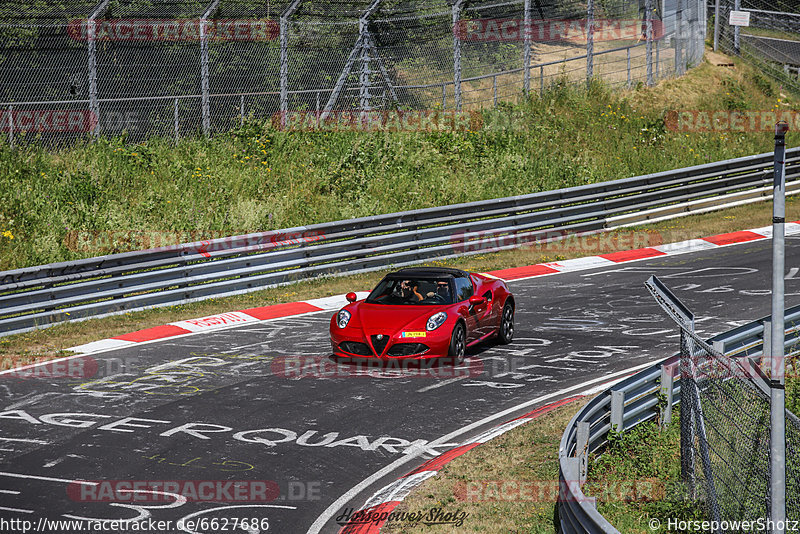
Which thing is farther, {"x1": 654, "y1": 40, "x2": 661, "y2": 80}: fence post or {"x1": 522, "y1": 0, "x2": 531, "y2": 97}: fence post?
{"x1": 654, "y1": 40, "x2": 661, "y2": 80}: fence post

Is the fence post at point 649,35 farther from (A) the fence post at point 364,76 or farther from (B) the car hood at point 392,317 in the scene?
(B) the car hood at point 392,317

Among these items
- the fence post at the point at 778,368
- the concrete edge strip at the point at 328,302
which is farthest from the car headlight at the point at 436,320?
the fence post at the point at 778,368

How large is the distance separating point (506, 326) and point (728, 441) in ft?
24.3

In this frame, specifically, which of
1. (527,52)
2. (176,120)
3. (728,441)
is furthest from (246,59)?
(728,441)

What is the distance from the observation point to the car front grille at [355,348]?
1320cm

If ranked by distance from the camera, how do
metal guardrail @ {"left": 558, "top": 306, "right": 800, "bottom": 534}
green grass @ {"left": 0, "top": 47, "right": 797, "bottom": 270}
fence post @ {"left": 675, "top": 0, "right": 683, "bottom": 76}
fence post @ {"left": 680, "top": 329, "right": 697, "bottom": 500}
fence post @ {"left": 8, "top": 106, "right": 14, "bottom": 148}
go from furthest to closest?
1. fence post @ {"left": 675, "top": 0, "right": 683, "bottom": 76}
2. fence post @ {"left": 8, "top": 106, "right": 14, "bottom": 148}
3. green grass @ {"left": 0, "top": 47, "right": 797, "bottom": 270}
4. fence post @ {"left": 680, "top": 329, "right": 697, "bottom": 500}
5. metal guardrail @ {"left": 558, "top": 306, "right": 800, "bottom": 534}

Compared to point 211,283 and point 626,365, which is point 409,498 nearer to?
point 626,365

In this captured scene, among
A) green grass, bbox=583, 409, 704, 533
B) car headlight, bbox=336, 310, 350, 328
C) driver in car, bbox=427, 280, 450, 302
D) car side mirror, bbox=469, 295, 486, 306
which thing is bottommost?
green grass, bbox=583, 409, 704, 533

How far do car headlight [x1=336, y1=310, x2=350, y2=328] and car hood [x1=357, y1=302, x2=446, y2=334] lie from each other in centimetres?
17

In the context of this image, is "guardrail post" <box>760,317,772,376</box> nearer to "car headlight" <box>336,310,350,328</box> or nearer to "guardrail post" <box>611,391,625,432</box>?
"guardrail post" <box>611,391,625,432</box>

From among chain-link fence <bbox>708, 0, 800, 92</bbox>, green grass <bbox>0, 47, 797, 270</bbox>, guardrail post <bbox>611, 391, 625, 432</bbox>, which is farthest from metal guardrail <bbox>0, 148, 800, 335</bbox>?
guardrail post <bbox>611, 391, 625, 432</bbox>

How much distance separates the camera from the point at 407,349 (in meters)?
13.1

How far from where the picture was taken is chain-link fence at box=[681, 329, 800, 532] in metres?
7.21

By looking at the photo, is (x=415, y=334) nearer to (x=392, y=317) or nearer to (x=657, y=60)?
(x=392, y=317)
